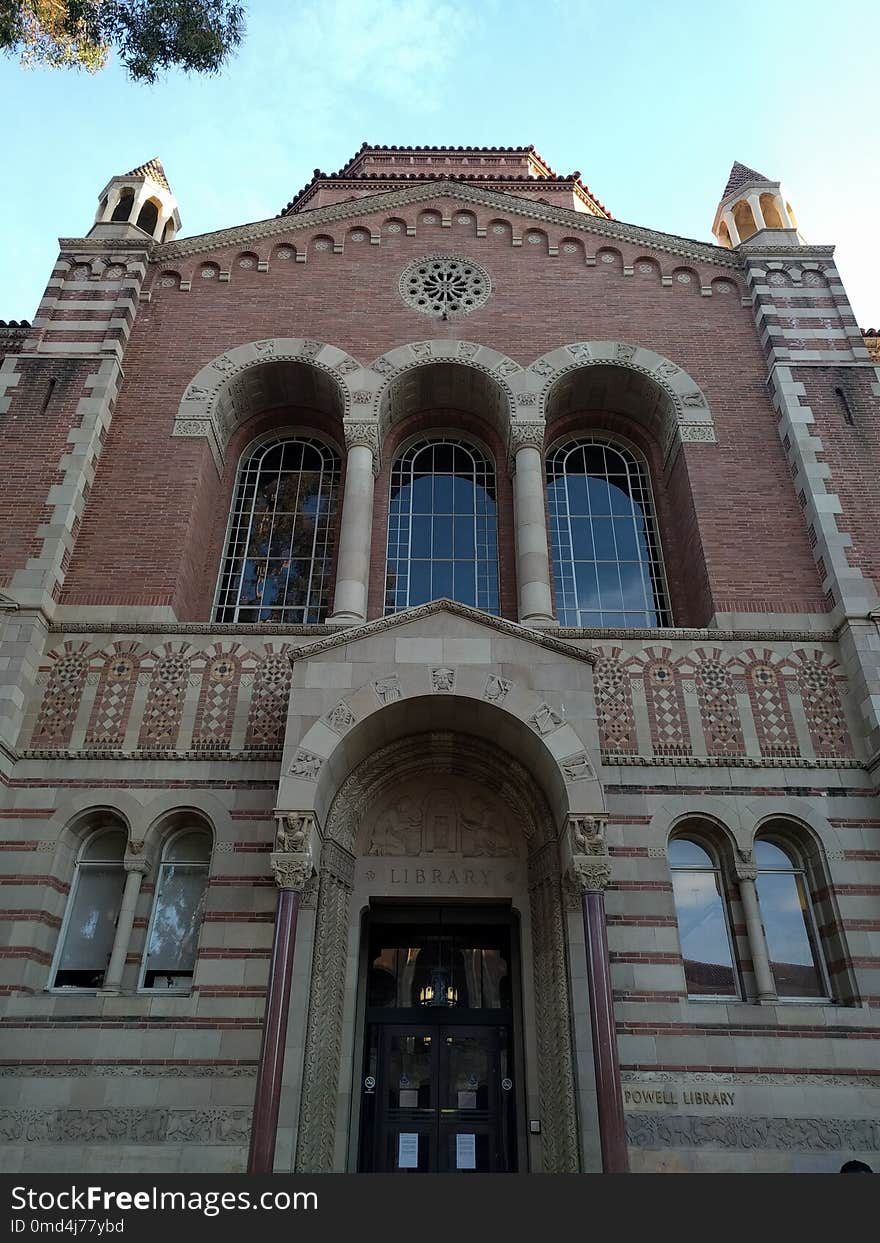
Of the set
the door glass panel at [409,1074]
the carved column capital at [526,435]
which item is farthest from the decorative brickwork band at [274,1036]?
the carved column capital at [526,435]

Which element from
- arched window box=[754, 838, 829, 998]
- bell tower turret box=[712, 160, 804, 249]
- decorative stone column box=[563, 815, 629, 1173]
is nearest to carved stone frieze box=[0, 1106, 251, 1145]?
decorative stone column box=[563, 815, 629, 1173]

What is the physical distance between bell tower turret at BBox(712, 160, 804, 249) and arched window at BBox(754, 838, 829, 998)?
11.9 meters

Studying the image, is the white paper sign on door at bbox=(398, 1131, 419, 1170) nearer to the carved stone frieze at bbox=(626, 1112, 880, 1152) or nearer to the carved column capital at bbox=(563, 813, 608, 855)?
the carved stone frieze at bbox=(626, 1112, 880, 1152)

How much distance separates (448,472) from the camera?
611 inches

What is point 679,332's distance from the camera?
15.4 m

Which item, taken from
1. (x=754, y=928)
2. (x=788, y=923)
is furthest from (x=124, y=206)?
(x=788, y=923)

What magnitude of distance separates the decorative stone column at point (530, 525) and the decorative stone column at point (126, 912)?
19.9 feet

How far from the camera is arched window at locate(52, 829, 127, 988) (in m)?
10.1

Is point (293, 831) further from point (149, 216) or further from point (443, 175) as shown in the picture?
point (443, 175)

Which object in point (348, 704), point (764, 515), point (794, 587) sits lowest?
point (348, 704)

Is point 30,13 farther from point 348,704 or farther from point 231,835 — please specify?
point 231,835

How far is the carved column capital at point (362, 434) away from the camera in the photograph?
14.1m

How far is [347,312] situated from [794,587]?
9.17 meters

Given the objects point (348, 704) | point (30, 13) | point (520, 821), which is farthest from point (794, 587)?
point (30, 13)
